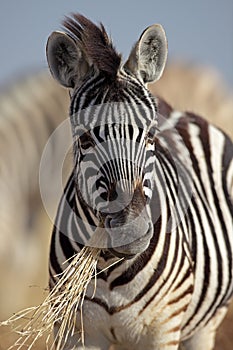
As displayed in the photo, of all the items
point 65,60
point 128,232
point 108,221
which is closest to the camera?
point 128,232

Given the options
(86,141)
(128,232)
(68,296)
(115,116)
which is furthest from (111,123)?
(68,296)

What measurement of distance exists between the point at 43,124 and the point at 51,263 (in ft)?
20.6

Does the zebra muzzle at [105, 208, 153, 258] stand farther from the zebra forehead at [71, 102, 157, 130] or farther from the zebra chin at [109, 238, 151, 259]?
the zebra forehead at [71, 102, 157, 130]

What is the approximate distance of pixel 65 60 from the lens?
4.18 meters

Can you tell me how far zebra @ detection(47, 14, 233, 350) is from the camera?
3.82 m

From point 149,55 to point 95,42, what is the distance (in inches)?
12.7

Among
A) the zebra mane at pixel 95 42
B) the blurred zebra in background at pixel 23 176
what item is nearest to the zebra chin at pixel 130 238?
the zebra mane at pixel 95 42

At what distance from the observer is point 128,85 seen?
13.0ft

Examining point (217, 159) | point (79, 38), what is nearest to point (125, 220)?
point (79, 38)

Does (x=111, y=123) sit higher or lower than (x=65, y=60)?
lower

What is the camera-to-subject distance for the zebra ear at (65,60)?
4105 mm

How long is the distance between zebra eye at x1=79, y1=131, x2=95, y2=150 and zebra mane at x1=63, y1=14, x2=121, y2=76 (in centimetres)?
31

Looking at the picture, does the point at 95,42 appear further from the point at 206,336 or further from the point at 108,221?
the point at 206,336

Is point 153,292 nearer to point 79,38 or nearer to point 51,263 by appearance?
point 51,263
